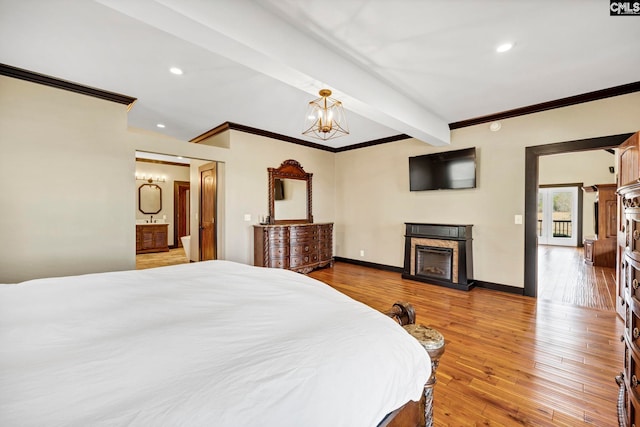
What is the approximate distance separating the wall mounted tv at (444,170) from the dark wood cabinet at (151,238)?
22.2ft

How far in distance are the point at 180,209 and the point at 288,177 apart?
4600 millimetres

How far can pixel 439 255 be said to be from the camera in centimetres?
445

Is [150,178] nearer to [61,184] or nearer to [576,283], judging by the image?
[61,184]

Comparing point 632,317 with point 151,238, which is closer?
point 632,317

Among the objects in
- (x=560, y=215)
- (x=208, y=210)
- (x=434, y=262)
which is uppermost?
(x=208, y=210)

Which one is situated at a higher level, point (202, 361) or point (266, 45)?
point (266, 45)

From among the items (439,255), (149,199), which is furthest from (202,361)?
(149,199)

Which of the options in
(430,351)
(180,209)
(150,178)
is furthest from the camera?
(180,209)

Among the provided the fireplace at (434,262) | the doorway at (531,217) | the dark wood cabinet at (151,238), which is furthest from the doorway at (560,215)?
the dark wood cabinet at (151,238)

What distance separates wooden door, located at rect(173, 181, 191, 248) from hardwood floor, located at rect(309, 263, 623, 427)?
22.5 feet

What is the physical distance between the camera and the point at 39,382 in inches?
28.4

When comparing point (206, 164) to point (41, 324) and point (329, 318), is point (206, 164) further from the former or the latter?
point (329, 318)

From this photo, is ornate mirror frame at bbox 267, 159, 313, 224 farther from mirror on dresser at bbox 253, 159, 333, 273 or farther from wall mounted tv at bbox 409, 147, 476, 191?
wall mounted tv at bbox 409, 147, 476, 191

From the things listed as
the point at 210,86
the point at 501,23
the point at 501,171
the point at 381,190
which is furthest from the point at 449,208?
the point at 210,86
